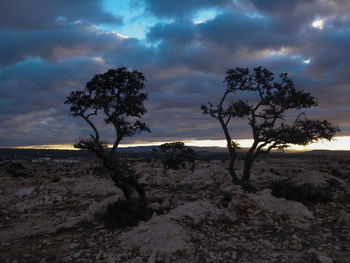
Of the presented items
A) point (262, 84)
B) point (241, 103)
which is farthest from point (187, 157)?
point (262, 84)

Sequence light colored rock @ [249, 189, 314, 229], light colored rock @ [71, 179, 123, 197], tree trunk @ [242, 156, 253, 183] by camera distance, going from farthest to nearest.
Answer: light colored rock @ [71, 179, 123, 197]
tree trunk @ [242, 156, 253, 183]
light colored rock @ [249, 189, 314, 229]

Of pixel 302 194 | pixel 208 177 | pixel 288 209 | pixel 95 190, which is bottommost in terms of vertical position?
pixel 95 190

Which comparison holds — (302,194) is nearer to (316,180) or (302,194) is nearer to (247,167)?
(316,180)

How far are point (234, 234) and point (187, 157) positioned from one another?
12651 mm


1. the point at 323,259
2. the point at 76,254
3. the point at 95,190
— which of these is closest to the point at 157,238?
the point at 76,254

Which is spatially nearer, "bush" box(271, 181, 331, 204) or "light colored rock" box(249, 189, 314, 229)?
"light colored rock" box(249, 189, 314, 229)

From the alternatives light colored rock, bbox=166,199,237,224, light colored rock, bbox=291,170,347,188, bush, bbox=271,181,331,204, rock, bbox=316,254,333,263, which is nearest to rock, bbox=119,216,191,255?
light colored rock, bbox=166,199,237,224

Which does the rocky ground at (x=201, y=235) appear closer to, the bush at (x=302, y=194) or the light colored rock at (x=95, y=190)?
the bush at (x=302, y=194)

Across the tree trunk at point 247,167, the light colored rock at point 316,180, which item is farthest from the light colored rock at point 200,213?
the light colored rock at point 316,180

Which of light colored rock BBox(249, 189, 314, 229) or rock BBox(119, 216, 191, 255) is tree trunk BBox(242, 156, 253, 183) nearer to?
light colored rock BBox(249, 189, 314, 229)

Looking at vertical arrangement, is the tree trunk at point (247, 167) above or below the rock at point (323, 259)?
above

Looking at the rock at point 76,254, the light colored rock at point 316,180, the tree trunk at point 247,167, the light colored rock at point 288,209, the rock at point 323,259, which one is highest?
the tree trunk at point 247,167

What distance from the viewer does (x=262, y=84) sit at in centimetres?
1594

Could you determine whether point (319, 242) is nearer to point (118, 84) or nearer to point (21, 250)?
point (21, 250)
